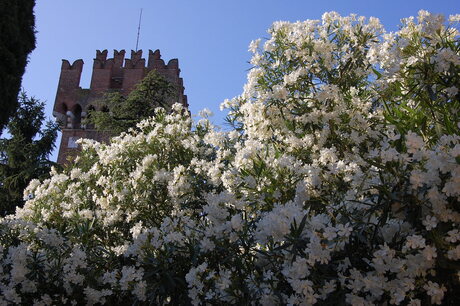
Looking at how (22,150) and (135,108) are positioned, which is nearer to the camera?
(135,108)

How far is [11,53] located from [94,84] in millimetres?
16535

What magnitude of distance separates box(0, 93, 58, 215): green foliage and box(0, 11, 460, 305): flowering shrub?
6.85m

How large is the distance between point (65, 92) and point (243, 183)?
67.3 ft

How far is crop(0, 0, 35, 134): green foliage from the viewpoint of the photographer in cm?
582

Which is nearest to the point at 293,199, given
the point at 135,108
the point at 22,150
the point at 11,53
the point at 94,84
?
the point at 11,53

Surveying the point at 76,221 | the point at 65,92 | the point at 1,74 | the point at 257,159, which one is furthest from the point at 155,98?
the point at 65,92

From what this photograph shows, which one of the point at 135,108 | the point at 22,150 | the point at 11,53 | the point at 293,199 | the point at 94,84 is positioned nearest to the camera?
the point at 293,199

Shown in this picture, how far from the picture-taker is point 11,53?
5984 mm

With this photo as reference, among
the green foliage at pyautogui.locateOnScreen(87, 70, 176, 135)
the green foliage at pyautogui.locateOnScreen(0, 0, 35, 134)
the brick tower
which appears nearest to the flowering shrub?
the green foliage at pyautogui.locateOnScreen(0, 0, 35, 134)

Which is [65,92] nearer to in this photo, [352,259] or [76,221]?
[76,221]

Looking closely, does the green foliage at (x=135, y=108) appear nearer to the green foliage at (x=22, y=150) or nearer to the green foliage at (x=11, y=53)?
the green foliage at (x=22, y=150)

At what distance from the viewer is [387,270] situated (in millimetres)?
2342

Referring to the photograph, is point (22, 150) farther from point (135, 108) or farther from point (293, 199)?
point (293, 199)

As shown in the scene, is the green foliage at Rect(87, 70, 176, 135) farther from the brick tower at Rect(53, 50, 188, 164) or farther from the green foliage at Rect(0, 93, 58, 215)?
the brick tower at Rect(53, 50, 188, 164)
